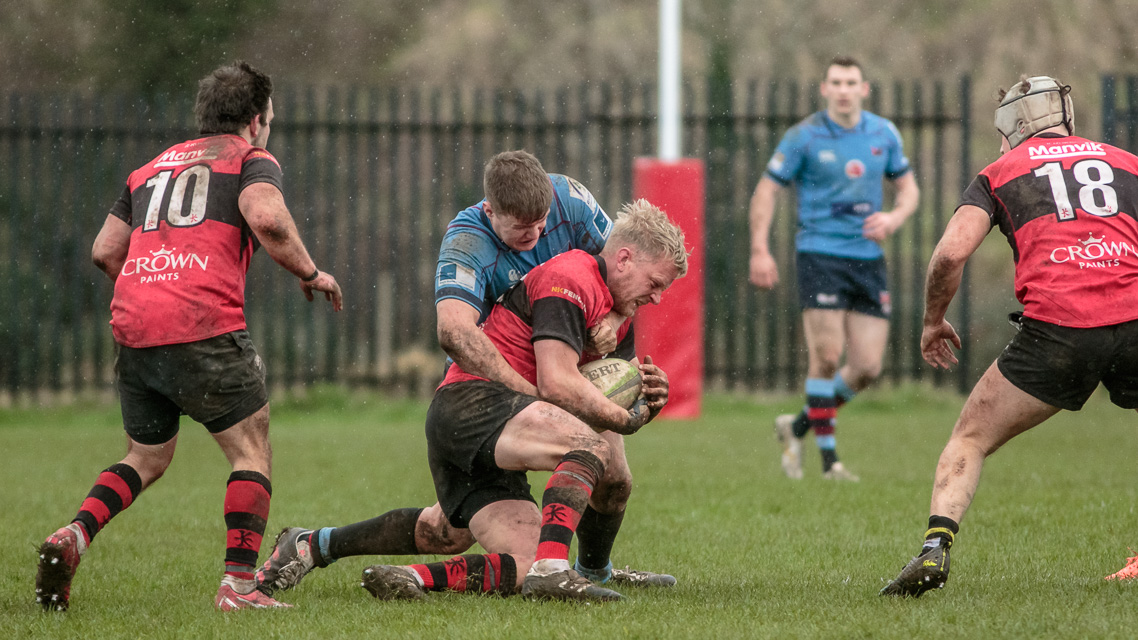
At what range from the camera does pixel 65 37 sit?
20.2 meters

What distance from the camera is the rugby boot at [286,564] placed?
4.93 meters

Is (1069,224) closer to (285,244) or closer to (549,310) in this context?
(549,310)

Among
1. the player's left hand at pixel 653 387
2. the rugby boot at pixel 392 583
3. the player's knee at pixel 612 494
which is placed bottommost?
the rugby boot at pixel 392 583

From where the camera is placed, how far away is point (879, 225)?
8.49 m

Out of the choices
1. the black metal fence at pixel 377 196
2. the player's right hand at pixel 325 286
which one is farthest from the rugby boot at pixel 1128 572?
the black metal fence at pixel 377 196

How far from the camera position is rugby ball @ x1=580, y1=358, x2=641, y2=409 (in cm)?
461

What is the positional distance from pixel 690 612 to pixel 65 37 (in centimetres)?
1896

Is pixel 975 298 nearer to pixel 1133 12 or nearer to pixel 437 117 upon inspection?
pixel 1133 12

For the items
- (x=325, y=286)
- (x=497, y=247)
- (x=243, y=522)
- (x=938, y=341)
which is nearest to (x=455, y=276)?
(x=497, y=247)

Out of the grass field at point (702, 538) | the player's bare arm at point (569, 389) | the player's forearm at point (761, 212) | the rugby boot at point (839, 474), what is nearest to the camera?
the grass field at point (702, 538)

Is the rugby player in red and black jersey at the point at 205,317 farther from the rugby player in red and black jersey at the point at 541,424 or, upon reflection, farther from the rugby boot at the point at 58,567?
the rugby player in red and black jersey at the point at 541,424

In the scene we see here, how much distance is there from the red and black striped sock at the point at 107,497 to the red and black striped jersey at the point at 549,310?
4.24 ft

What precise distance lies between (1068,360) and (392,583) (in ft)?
8.50

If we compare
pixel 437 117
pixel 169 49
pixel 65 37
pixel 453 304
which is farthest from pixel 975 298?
pixel 453 304
